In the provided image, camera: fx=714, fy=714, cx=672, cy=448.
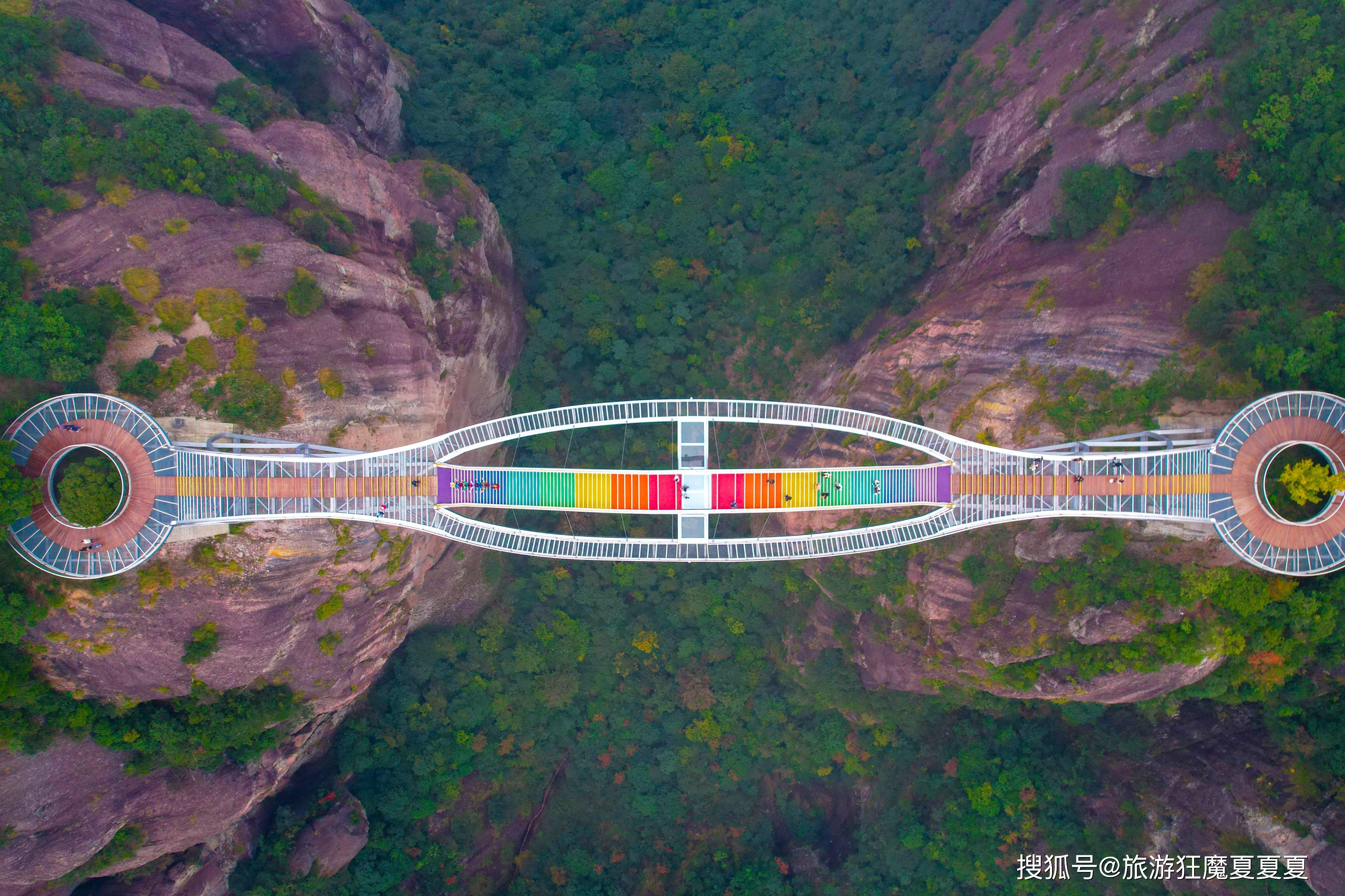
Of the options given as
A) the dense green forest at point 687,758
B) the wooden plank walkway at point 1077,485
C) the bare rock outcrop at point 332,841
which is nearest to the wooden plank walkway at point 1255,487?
the wooden plank walkway at point 1077,485

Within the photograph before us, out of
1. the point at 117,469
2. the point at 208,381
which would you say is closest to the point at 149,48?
the point at 208,381

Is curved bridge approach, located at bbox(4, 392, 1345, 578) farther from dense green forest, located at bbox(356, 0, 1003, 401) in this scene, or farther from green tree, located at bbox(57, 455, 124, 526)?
dense green forest, located at bbox(356, 0, 1003, 401)

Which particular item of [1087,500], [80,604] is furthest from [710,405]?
[80,604]

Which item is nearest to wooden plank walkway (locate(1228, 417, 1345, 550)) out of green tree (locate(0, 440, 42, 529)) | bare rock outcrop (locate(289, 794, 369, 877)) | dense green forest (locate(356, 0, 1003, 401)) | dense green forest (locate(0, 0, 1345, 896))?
dense green forest (locate(0, 0, 1345, 896))

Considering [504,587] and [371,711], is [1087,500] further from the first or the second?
[371,711]

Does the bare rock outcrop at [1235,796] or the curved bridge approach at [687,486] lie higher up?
the curved bridge approach at [687,486]

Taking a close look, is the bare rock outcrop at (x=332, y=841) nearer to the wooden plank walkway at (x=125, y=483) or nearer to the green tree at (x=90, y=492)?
the wooden plank walkway at (x=125, y=483)

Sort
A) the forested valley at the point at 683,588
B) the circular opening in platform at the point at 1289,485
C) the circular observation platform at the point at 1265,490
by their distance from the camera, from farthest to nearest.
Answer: the forested valley at the point at 683,588
the circular opening in platform at the point at 1289,485
the circular observation platform at the point at 1265,490
